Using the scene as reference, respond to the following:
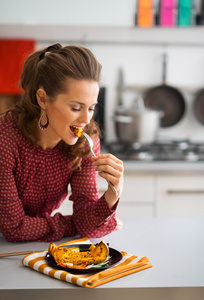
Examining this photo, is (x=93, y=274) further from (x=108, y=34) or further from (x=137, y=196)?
(x=108, y=34)

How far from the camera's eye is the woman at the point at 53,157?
1285 millimetres

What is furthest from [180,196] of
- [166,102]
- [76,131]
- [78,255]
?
[78,255]

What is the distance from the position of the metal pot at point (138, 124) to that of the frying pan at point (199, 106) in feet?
1.25

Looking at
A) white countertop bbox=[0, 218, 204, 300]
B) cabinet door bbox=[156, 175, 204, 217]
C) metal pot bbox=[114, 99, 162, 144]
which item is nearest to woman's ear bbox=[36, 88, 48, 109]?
white countertop bbox=[0, 218, 204, 300]

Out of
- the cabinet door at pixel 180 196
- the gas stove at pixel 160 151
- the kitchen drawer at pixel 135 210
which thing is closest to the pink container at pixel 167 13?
the gas stove at pixel 160 151

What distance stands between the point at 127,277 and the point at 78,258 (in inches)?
5.6

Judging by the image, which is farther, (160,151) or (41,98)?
(160,151)

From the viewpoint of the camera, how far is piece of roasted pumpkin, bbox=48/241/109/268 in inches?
42.6

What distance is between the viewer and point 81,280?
38.6 inches

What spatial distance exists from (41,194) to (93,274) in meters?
0.49

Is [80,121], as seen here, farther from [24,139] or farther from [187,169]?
[187,169]

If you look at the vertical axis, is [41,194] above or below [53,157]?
below

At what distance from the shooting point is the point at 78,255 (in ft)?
3.70

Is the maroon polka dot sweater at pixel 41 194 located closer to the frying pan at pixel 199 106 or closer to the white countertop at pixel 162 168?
the white countertop at pixel 162 168
